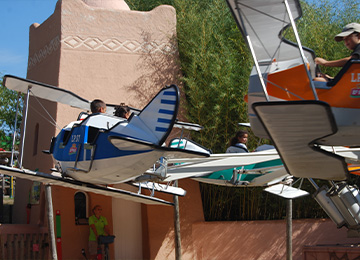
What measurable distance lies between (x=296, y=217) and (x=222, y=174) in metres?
5.74

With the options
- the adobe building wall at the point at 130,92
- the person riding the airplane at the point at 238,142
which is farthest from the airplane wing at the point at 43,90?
the adobe building wall at the point at 130,92

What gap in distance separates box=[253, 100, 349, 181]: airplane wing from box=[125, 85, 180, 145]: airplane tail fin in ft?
6.05

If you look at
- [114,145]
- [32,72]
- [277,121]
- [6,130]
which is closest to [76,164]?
[114,145]

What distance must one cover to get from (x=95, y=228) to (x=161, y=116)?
25.1 ft

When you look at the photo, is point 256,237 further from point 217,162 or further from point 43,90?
point 43,90

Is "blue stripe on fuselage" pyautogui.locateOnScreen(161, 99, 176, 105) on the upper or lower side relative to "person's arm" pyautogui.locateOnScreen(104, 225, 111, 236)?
upper

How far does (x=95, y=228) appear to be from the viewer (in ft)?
44.3

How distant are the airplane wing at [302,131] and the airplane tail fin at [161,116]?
1.84m

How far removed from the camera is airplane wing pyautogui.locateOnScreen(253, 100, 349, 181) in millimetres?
4309

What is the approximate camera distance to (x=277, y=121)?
175 inches

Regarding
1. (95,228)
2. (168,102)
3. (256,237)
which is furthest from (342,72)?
(256,237)

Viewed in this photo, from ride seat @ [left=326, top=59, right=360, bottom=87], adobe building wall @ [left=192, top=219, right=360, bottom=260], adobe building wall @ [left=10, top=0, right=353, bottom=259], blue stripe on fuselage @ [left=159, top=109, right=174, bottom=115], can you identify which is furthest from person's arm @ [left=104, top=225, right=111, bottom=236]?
ride seat @ [left=326, top=59, right=360, bottom=87]

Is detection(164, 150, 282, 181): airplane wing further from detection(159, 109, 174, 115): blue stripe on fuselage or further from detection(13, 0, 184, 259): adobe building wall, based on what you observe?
detection(13, 0, 184, 259): adobe building wall

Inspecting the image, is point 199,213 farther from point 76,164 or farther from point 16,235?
point 76,164
